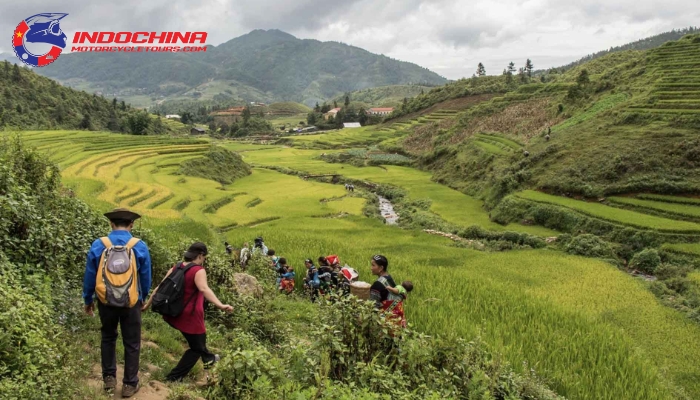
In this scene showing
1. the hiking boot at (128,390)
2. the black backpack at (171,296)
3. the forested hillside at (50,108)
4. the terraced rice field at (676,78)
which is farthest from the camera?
the forested hillside at (50,108)

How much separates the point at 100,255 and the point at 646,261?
18.2 m

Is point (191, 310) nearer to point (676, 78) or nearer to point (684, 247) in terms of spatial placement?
point (684, 247)

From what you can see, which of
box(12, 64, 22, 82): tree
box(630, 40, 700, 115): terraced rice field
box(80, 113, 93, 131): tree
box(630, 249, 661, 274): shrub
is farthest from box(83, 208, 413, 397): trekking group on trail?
box(12, 64, 22, 82): tree

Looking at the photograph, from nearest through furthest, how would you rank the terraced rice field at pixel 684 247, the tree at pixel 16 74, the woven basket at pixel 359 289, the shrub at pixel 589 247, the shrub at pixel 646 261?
the woven basket at pixel 359 289 → the terraced rice field at pixel 684 247 → the shrub at pixel 646 261 → the shrub at pixel 589 247 → the tree at pixel 16 74

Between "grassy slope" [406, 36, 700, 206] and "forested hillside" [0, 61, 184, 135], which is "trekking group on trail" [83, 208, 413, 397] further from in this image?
"forested hillside" [0, 61, 184, 135]

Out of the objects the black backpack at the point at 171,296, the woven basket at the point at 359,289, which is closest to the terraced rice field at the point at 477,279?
the woven basket at the point at 359,289

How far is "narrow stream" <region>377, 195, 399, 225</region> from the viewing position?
26628 mm

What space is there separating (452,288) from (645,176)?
16213 millimetres

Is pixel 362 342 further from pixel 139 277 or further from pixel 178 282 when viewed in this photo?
pixel 139 277

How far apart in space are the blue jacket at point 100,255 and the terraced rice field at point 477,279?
156 inches

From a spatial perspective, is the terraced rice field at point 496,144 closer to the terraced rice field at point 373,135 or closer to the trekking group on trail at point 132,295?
the terraced rice field at point 373,135

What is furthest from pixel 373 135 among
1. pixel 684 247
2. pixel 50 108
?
pixel 684 247

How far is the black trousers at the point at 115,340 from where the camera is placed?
4406 mm

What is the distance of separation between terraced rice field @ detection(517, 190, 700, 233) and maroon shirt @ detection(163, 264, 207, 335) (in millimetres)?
18654
